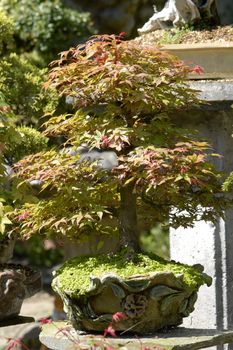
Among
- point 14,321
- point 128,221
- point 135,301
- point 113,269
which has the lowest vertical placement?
point 14,321

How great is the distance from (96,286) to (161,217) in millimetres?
524

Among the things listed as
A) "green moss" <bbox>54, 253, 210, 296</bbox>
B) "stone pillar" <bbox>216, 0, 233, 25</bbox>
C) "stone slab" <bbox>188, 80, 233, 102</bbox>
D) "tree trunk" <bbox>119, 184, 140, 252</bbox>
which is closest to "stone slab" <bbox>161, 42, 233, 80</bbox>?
"stone slab" <bbox>188, 80, 233, 102</bbox>

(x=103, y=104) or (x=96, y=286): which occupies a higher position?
(x=103, y=104)

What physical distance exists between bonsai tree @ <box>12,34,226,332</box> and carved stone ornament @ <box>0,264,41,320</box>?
0.61 m

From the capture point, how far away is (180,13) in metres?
4.60

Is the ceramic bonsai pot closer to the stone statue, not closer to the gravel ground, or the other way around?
the gravel ground

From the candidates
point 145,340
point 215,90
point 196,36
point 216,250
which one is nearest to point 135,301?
point 145,340

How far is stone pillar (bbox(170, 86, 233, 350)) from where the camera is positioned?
447 centimetres

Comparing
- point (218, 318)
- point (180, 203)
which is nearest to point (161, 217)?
point (180, 203)

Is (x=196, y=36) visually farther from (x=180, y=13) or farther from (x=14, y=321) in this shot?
(x=14, y=321)

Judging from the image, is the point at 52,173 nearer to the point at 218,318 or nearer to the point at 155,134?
the point at 155,134

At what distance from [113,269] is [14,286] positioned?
93cm

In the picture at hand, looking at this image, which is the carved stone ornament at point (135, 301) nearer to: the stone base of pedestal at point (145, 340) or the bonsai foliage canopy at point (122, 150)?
the stone base of pedestal at point (145, 340)

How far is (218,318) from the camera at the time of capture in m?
4.53
